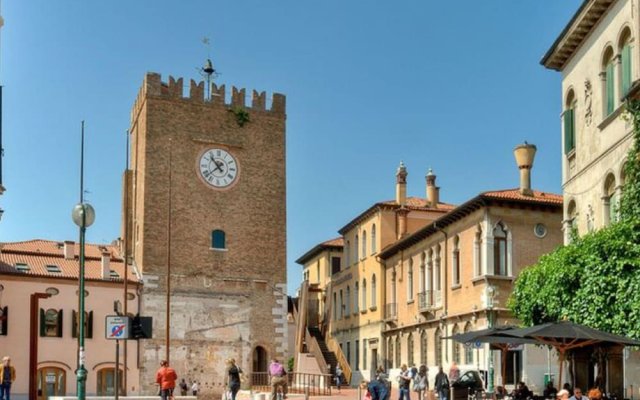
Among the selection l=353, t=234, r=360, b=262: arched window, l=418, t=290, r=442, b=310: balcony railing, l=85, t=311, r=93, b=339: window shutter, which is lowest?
l=85, t=311, r=93, b=339: window shutter

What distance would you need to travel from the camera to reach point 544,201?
39594 mm

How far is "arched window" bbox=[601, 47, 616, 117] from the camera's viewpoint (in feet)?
75.0

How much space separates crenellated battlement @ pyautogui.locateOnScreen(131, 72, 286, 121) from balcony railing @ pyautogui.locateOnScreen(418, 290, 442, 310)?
15098 mm

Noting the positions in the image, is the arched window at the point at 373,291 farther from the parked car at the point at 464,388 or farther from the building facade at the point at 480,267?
the parked car at the point at 464,388

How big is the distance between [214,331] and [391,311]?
9.62 meters

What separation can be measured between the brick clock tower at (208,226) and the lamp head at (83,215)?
2981cm

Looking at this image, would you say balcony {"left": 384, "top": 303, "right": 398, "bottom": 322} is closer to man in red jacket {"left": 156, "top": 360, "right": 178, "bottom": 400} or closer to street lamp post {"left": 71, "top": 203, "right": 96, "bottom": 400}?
man in red jacket {"left": 156, "top": 360, "right": 178, "bottom": 400}

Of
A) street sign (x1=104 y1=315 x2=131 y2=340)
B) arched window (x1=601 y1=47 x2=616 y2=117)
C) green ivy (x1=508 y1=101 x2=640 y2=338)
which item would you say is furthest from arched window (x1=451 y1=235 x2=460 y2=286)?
street sign (x1=104 y1=315 x2=131 y2=340)

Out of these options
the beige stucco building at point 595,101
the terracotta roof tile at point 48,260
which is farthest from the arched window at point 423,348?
the beige stucco building at point 595,101

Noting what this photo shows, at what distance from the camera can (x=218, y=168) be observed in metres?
53.0

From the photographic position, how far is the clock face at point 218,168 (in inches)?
2074

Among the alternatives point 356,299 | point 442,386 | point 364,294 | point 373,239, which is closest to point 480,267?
point 442,386

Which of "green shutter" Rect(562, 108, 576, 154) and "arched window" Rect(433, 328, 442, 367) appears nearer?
"green shutter" Rect(562, 108, 576, 154)

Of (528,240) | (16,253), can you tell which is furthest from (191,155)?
(528,240)
